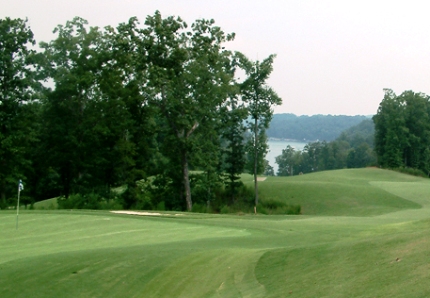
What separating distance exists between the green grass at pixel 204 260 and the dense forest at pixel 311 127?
168 meters

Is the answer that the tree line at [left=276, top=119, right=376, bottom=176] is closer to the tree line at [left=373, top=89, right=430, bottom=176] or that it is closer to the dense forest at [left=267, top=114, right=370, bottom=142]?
the tree line at [left=373, top=89, right=430, bottom=176]

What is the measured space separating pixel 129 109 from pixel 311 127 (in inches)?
6297

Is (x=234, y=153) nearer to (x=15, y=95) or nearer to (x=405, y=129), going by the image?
(x=15, y=95)

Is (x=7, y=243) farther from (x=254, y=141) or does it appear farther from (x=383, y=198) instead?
(x=254, y=141)

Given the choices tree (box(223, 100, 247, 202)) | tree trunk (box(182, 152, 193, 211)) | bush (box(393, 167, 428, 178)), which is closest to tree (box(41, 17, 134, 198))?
tree trunk (box(182, 152, 193, 211))

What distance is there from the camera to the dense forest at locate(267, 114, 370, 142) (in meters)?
184

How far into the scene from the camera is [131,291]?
805cm

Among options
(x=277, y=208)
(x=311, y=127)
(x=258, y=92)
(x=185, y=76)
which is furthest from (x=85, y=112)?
(x=311, y=127)

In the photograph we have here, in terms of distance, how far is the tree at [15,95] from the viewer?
3400 centimetres

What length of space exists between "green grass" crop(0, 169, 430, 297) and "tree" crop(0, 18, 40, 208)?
20.4 metres

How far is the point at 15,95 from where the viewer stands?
34.4 metres

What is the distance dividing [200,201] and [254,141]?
6.39 metres

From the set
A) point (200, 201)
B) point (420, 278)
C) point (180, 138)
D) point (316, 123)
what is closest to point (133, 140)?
point (180, 138)

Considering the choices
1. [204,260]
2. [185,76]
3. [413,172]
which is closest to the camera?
[204,260]
